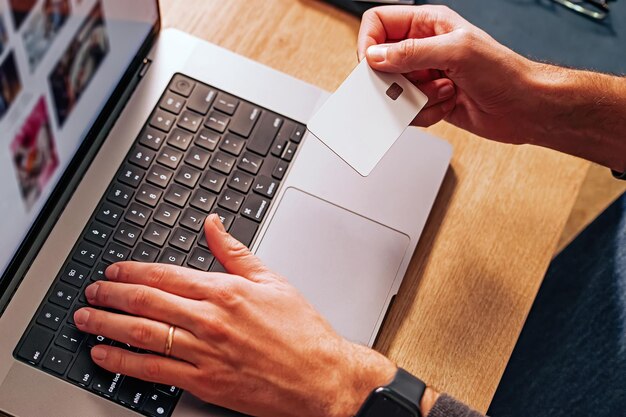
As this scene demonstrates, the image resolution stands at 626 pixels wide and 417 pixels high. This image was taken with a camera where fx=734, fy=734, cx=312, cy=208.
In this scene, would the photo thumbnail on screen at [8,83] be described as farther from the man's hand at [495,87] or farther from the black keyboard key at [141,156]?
the man's hand at [495,87]

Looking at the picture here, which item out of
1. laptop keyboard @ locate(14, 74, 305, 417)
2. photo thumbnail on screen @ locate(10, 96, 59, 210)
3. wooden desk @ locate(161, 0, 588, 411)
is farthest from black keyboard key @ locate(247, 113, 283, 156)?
photo thumbnail on screen @ locate(10, 96, 59, 210)

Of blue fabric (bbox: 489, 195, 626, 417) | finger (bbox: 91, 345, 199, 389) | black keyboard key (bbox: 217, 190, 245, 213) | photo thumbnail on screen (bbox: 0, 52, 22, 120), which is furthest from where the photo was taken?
blue fabric (bbox: 489, 195, 626, 417)

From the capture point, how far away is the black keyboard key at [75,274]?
0.73 m

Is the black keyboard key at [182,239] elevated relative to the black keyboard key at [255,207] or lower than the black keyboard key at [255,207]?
lower

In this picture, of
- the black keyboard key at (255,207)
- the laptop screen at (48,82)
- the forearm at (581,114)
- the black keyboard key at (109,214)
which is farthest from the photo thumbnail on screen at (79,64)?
the forearm at (581,114)

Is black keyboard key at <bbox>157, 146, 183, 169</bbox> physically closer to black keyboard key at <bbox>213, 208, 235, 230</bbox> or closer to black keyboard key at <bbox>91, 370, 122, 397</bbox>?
black keyboard key at <bbox>213, 208, 235, 230</bbox>

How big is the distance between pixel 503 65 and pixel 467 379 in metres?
0.34

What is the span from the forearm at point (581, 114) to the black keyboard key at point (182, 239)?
0.42m

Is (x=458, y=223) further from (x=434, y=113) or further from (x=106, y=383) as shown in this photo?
(x=106, y=383)

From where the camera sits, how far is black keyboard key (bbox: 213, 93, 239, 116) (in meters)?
0.83

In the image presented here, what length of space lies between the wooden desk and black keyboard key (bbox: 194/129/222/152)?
149 mm

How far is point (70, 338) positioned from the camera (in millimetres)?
703

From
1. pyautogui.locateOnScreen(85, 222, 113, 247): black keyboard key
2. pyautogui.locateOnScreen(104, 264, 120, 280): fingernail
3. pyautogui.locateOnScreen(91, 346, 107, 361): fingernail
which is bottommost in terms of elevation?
pyautogui.locateOnScreen(91, 346, 107, 361): fingernail

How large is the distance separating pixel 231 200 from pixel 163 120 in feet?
0.40
